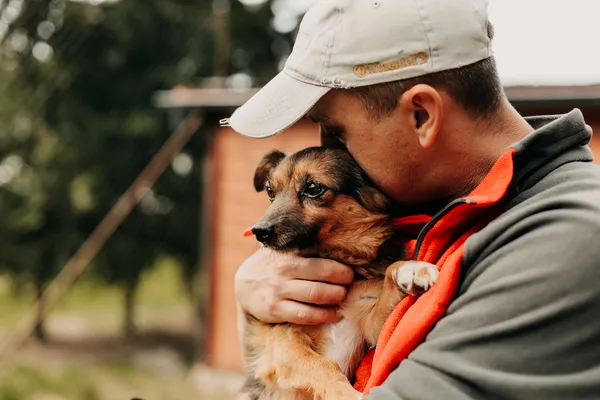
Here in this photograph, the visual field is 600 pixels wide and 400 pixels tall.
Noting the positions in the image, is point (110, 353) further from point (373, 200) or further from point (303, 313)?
point (373, 200)

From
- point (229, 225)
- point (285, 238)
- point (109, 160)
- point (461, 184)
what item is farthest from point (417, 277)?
point (109, 160)

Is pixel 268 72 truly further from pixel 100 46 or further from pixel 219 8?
pixel 100 46

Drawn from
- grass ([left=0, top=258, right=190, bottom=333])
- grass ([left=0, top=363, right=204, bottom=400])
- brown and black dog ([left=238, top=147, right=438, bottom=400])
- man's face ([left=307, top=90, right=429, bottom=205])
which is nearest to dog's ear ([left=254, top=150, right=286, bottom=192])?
brown and black dog ([left=238, top=147, right=438, bottom=400])

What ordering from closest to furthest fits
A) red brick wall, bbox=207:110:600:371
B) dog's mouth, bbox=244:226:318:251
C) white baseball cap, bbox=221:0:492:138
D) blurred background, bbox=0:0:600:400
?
white baseball cap, bbox=221:0:492:138
dog's mouth, bbox=244:226:318:251
red brick wall, bbox=207:110:600:371
blurred background, bbox=0:0:600:400

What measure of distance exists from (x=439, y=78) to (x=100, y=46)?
540 inches

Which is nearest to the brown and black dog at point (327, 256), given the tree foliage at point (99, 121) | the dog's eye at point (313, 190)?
the dog's eye at point (313, 190)

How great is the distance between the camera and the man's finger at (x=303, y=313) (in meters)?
2.36

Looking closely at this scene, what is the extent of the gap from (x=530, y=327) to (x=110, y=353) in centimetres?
1398

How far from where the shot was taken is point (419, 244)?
6.30ft

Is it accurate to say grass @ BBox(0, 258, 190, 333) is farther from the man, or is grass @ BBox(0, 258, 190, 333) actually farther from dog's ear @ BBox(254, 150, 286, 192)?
the man

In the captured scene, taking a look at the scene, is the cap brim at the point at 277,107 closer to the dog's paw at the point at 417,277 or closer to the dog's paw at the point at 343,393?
the dog's paw at the point at 417,277

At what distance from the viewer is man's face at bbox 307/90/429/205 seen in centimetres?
190

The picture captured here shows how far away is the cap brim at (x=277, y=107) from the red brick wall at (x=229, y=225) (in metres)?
7.55

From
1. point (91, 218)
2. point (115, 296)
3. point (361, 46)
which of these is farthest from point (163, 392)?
point (361, 46)
